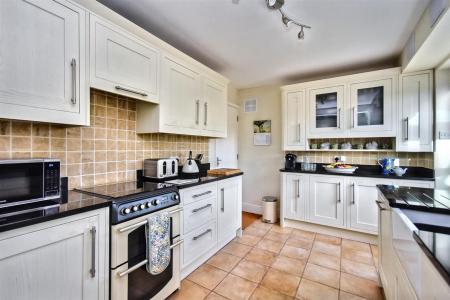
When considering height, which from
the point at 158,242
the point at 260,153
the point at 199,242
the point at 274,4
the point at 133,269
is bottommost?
the point at 199,242

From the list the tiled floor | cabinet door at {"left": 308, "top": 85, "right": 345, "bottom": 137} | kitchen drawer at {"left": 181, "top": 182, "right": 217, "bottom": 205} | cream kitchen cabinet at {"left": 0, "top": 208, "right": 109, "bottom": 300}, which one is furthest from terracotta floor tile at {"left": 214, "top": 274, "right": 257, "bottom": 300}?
cabinet door at {"left": 308, "top": 85, "right": 345, "bottom": 137}

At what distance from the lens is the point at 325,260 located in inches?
88.4

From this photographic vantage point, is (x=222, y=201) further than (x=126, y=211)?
Yes

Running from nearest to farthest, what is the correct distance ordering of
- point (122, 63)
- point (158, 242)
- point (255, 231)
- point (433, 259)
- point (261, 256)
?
1. point (433, 259)
2. point (158, 242)
3. point (122, 63)
4. point (261, 256)
5. point (255, 231)

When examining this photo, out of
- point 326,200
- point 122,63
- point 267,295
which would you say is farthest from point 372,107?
point 122,63

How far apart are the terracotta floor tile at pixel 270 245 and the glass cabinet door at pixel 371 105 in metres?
1.85

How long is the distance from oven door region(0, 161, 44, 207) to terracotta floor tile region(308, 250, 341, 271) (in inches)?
96.4

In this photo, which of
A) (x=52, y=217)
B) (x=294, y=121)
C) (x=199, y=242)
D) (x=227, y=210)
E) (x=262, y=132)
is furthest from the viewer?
(x=262, y=132)

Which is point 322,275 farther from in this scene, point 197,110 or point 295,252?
point 197,110

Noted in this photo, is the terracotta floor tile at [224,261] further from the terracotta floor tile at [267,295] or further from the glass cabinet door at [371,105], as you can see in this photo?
the glass cabinet door at [371,105]

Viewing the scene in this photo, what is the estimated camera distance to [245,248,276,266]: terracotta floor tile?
87.4 inches

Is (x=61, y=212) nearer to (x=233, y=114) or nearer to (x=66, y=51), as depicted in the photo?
(x=66, y=51)

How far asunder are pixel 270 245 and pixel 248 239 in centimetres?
30

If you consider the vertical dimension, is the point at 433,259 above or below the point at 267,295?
above
